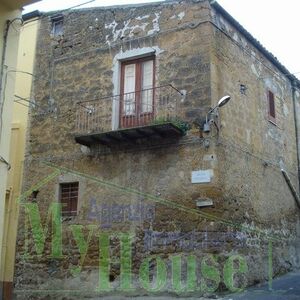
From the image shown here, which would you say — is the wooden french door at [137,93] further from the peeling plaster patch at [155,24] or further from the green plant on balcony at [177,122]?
the peeling plaster patch at [155,24]

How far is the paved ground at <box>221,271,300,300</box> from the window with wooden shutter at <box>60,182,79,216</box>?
4.41 meters

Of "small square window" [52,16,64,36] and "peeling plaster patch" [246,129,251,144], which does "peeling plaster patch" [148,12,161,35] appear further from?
"peeling plaster patch" [246,129,251,144]

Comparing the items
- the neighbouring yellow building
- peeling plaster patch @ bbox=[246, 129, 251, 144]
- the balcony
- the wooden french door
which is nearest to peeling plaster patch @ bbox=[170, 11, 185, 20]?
the wooden french door

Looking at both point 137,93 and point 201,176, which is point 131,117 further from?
point 201,176

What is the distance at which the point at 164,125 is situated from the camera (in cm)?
1055

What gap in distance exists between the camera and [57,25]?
1395cm

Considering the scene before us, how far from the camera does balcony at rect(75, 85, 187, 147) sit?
36.0 ft

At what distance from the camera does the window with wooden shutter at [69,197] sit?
12242mm

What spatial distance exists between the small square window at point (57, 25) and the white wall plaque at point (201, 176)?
584cm

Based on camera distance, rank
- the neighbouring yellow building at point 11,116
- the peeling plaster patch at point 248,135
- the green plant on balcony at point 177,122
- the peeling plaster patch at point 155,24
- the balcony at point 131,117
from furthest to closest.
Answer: the peeling plaster patch at point 248,135 → the peeling plaster patch at point 155,24 → the balcony at point 131,117 → the green plant on balcony at point 177,122 → the neighbouring yellow building at point 11,116

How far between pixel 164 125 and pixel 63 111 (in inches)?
140

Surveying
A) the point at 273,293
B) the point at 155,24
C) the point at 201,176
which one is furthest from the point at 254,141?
the point at 273,293

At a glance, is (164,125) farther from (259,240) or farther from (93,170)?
(259,240)

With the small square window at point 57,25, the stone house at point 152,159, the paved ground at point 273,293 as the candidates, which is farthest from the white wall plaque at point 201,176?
the small square window at point 57,25
